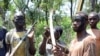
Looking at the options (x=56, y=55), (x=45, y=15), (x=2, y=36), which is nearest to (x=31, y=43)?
(x=2, y=36)

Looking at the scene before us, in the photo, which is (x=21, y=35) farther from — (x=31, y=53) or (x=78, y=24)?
(x=78, y=24)

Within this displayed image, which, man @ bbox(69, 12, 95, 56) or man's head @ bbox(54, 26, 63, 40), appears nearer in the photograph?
man @ bbox(69, 12, 95, 56)

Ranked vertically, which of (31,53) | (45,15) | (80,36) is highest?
(80,36)

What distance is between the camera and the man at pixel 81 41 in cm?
461

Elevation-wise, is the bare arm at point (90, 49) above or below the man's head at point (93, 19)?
below

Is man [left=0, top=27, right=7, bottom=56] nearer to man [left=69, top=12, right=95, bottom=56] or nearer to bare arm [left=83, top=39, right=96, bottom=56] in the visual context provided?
man [left=69, top=12, right=95, bottom=56]

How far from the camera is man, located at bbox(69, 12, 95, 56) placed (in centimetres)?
461

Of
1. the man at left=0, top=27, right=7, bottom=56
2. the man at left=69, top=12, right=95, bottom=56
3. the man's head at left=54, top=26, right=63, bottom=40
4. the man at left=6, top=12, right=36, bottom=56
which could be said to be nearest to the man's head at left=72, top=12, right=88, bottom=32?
the man at left=69, top=12, right=95, bottom=56

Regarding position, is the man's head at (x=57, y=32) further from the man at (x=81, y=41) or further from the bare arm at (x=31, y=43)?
the man at (x=81, y=41)

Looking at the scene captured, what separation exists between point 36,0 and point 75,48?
24249 mm

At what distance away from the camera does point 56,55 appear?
4801mm

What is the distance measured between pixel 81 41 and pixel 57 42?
1.42 meters

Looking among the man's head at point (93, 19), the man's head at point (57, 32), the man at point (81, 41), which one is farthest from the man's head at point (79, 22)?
the man's head at point (57, 32)

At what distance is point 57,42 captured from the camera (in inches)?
241
